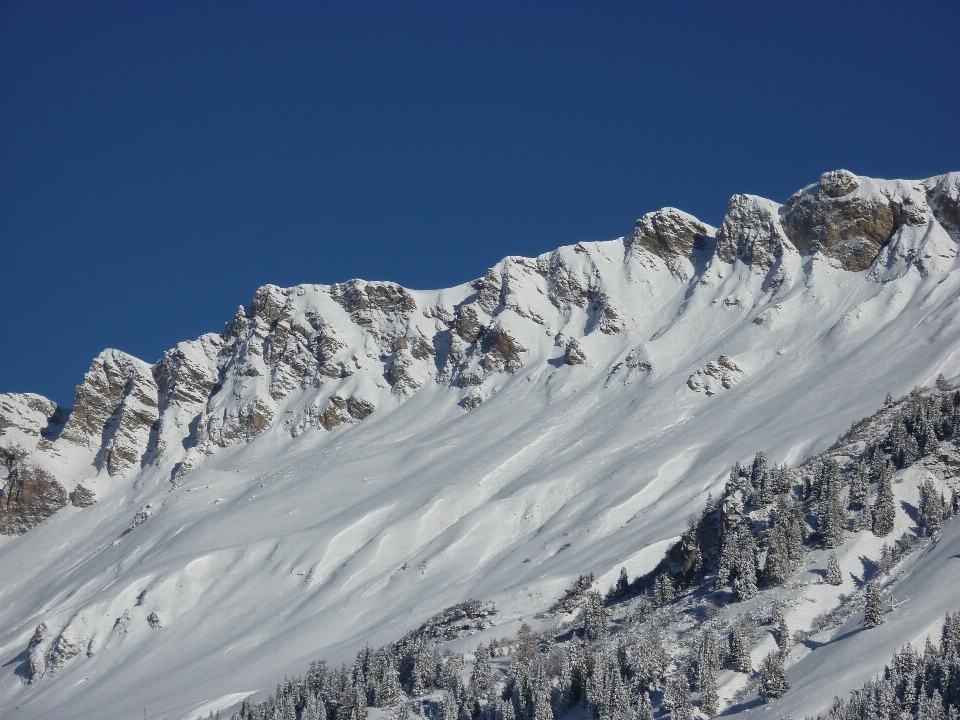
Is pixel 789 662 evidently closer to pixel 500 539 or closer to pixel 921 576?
pixel 921 576

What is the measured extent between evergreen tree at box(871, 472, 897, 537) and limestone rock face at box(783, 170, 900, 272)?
8258 cm

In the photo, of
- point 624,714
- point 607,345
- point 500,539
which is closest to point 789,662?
point 624,714

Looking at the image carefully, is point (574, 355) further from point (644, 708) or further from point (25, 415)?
point (25, 415)

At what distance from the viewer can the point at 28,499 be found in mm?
169750

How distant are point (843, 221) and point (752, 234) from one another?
43.7 ft

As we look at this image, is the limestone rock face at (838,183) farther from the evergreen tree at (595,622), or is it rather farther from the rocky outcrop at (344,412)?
the evergreen tree at (595,622)

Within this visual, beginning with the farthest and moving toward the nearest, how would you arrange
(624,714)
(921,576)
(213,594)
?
(213,594), (921,576), (624,714)

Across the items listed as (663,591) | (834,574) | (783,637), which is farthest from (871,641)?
(663,591)

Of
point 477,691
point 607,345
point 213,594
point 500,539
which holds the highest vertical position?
point 607,345

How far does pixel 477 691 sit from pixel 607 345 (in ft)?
305

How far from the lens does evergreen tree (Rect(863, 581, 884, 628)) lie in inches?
2402

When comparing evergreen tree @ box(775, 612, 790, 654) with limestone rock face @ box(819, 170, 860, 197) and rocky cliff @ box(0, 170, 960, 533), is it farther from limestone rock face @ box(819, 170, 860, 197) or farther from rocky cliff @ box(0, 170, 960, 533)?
limestone rock face @ box(819, 170, 860, 197)

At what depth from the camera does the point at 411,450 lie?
463 ft

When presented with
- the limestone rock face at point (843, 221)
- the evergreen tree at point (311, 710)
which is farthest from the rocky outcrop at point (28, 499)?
the limestone rock face at point (843, 221)
